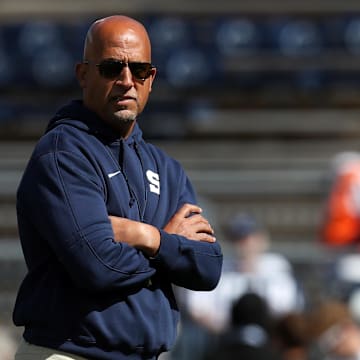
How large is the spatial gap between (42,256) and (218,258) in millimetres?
506

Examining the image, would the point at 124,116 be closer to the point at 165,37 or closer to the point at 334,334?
the point at 334,334

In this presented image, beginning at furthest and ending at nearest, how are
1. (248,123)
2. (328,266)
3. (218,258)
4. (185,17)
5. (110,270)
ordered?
(185,17) → (248,123) → (328,266) → (218,258) → (110,270)

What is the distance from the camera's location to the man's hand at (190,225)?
332 centimetres

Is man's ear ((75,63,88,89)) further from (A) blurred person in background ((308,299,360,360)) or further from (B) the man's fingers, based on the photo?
(A) blurred person in background ((308,299,360,360))

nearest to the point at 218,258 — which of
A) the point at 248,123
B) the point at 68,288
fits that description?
the point at 68,288

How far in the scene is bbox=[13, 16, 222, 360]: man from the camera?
307 cm

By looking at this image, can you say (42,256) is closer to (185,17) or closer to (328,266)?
(328,266)

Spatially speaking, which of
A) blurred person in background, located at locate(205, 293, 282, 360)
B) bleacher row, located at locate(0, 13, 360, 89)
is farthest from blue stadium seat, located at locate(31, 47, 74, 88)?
blurred person in background, located at locate(205, 293, 282, 360)

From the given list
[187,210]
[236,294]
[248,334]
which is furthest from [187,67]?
[187,210]

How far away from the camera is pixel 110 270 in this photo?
3.06 m

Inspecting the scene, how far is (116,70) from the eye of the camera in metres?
3.20

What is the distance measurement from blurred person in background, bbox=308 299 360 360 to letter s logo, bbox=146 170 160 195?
10.5ft

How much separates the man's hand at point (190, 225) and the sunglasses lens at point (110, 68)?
44cm

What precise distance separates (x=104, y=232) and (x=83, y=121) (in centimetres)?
34
